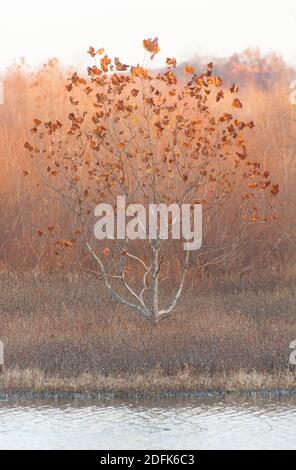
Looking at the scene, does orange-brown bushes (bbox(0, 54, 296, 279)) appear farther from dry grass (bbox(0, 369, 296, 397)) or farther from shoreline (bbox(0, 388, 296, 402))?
shoreline (bbox(0, 388, 296, 402))

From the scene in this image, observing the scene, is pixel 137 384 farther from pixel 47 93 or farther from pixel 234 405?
pixel 47 93

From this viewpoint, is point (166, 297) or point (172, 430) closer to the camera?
point (172, 430)

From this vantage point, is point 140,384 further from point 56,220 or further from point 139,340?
point 56,220

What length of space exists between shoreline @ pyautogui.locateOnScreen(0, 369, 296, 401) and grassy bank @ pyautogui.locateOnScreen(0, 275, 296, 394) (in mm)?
14

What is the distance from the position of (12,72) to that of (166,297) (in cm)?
1422

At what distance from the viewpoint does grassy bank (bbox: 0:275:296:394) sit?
1274cm

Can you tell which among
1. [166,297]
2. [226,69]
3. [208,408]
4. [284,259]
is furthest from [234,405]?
[226,69]

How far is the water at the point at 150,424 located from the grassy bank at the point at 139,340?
0.74 metres

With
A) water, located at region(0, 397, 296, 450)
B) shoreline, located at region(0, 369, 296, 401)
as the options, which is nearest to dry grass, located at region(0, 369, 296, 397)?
shoreline, located at region(0, 369, 296, 401)

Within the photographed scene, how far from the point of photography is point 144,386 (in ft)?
41.2

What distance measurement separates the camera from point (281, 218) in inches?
855

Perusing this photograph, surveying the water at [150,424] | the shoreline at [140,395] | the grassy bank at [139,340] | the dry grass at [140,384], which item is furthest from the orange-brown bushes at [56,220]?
the water at [150,424]

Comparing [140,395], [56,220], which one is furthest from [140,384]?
[56,220]

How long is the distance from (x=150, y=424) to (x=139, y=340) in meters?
4.53
